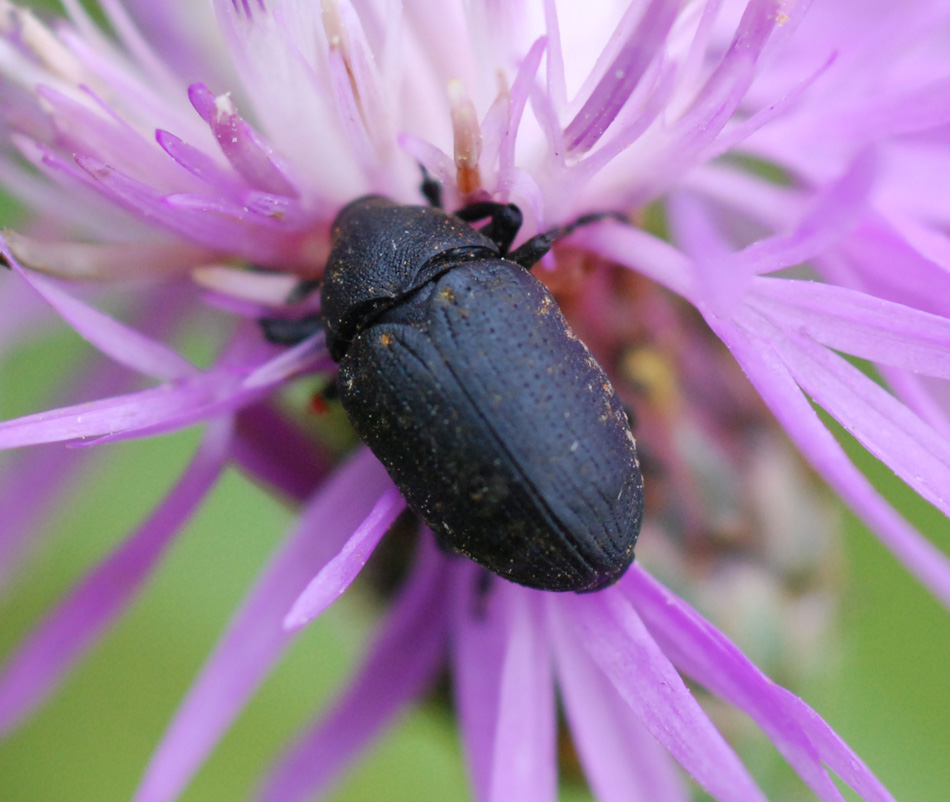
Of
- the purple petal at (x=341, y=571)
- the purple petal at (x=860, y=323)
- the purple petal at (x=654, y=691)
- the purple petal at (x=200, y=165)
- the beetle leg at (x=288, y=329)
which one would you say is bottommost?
the purple petal at (x=654, y=691)

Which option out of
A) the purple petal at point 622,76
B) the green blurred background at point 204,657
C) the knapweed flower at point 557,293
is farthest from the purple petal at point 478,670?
the green blurred background at point 204,657

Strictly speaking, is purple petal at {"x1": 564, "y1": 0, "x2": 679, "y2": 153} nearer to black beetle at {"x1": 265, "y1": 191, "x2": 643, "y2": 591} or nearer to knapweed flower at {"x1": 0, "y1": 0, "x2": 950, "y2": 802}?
knapweed flower at {"x1": 0, "y1": 0, "x2": 950, "y2": 802}

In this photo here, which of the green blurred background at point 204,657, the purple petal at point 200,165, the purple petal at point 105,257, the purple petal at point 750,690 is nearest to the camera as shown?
the purple petal at point 750,690

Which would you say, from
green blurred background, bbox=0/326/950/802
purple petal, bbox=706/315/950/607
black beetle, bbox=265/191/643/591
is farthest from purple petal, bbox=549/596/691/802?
green blurred background, bbox=0/326/950/802

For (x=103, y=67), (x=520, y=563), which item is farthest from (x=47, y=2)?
(x=520, y=563)

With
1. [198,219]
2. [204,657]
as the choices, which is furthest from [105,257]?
[204,657]

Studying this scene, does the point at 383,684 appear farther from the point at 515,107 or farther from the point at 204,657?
the point at 204,657

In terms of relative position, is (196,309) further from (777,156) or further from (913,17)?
(913,17)

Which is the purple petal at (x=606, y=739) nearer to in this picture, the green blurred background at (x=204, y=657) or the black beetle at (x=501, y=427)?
the black beetle at (x=501, y=427)

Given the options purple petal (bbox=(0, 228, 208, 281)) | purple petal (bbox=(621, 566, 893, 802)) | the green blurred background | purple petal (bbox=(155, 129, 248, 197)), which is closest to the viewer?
purple petal (bbox=(621, 566, 893, 802))
